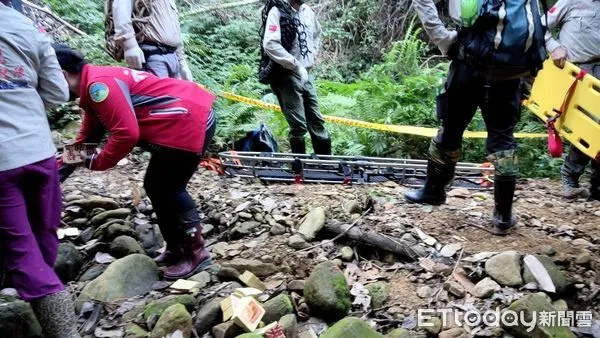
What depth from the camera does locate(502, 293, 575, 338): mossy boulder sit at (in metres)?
2.33

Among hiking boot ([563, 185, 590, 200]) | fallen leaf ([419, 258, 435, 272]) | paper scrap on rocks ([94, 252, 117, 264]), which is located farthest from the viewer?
hiking boot ([563, 185, 590, 200])

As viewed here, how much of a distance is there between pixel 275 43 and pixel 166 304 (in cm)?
292

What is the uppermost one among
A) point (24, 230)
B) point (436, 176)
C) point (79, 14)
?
point (79, 14)

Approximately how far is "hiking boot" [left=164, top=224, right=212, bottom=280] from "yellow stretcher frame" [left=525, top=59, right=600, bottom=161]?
2.91 meters

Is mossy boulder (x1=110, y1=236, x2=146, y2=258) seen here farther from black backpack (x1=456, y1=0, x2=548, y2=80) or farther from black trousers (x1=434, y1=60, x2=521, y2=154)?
black backpack (x1=456, y1=0, x2=548, y2=80)

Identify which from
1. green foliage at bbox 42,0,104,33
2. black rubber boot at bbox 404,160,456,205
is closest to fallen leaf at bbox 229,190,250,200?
black rubber boot at bbox 404,160,456,205

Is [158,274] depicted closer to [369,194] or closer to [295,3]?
[369,194]

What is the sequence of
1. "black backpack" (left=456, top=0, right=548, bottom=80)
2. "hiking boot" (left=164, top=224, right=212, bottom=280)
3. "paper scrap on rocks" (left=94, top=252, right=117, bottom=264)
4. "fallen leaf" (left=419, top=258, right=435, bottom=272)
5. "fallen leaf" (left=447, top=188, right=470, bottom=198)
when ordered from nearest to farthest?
"black backpack" (left=456, top=0, right=548, bottom=80)
"fallen leaf" (left=419, top=258, right=435, bottom=272)
"hiking boot" (left=164, top=224, right=212, bottom=280)
"paper scrap on rocks" (left=94, top=252, right=117, bottom=264)
"fallen leaf" (left=447, top=188, right=470, bottom=198)

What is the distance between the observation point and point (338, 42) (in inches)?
499

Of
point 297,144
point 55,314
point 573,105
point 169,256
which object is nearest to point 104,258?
point 169,256

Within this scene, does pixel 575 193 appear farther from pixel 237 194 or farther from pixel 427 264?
pixel 237 194

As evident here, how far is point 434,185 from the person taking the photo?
3.98 metres

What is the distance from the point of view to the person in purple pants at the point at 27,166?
2.33 metres

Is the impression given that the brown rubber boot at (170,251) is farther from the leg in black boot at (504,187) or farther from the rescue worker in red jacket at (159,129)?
the leg in black boot at (504,187)
